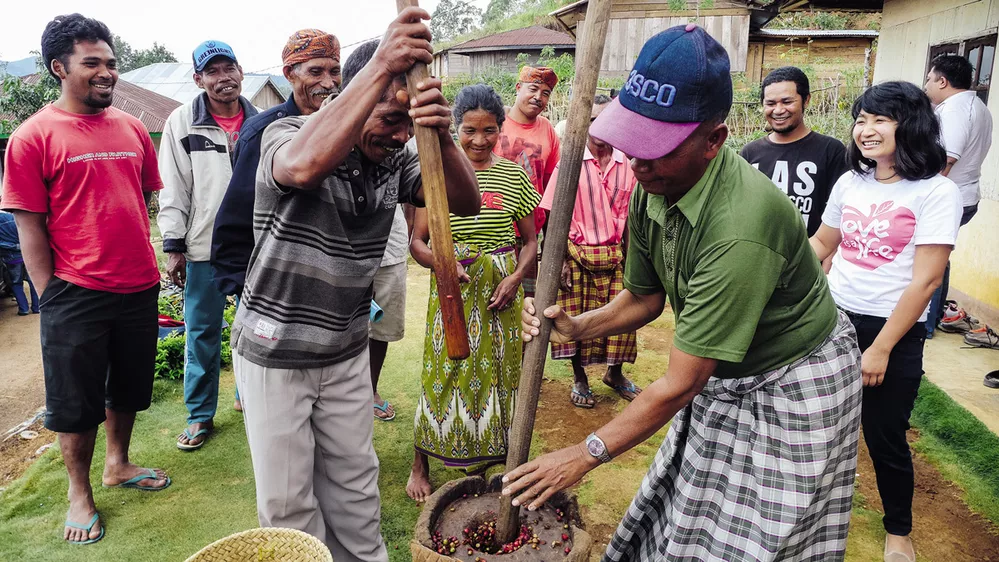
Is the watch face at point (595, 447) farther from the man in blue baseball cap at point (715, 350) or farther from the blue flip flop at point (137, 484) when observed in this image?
the blue flip flop at point (137, 484)

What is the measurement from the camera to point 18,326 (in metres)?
6.46

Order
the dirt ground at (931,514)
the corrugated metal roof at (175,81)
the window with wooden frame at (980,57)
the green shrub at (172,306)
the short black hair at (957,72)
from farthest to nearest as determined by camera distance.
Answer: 1. the corrugated metal roof at (175,81)
2. the green shrub at (172,306)
3. the window with wooden frame at (980,57)
4. the short black hair at (957,72)
5. the dirt ground at (931,514)

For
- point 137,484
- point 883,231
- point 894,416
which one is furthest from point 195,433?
point 883,231

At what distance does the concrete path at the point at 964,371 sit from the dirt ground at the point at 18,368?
5985 mm

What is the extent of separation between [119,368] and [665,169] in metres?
2.82

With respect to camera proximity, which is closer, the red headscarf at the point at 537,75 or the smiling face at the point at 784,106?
the smiling face at the point at 784,106

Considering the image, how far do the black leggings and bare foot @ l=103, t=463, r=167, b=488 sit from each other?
11.2 ft

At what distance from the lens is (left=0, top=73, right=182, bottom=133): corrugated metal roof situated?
1434 cm

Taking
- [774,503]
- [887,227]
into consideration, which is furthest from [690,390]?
[887,227]

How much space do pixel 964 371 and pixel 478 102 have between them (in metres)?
4.19

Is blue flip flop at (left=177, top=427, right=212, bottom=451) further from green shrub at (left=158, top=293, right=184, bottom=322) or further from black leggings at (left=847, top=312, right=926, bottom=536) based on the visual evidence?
black leggings at (left=847, top=312, right=926, bottom=536)

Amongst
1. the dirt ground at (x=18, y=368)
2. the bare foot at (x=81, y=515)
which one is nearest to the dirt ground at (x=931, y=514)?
the bare foot at (x=81, y=515)

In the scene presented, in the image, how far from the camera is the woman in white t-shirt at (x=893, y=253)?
253 centimetres

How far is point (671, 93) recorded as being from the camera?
1.55 m
